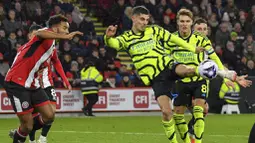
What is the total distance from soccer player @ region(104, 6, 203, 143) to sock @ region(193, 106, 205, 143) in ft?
2.50

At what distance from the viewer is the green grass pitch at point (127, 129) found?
16375mm

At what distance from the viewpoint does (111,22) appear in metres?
30.4

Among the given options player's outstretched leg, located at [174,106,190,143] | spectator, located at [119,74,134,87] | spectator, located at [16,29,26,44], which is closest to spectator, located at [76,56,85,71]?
spectator, located at [119,74,134,87]

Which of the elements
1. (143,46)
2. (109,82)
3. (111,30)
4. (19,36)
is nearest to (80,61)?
(109,82)

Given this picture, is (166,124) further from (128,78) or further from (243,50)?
(243,50)

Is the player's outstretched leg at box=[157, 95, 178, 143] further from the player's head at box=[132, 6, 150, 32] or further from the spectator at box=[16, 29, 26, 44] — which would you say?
the spectator at box=[16, 29, 26, 44]

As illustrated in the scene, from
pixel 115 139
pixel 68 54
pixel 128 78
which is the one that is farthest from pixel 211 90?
pixel 115 139

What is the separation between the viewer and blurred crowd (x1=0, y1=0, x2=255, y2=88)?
25953 mm

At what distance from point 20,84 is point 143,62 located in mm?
2125

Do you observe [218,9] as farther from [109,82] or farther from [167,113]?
[167,113]

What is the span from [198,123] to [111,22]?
16547 millimetres

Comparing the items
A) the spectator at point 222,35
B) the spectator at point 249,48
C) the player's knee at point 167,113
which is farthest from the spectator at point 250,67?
the player's knee at point 167,113

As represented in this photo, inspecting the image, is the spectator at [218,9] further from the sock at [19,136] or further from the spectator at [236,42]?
the sock at [19,136]

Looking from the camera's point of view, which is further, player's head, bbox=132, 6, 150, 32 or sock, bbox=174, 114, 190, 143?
sock, bbox=174, 114, 190, 143
